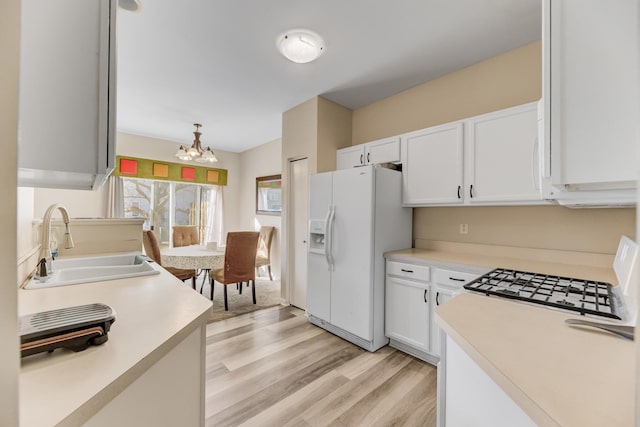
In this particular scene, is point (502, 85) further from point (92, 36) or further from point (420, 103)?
point (92, 36)

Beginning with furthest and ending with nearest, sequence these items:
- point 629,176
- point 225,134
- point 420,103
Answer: point 225,134 → point 420,103 → point 629,176

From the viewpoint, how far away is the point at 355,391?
1.92 m

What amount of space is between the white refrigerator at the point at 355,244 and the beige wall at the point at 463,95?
0.79 meters

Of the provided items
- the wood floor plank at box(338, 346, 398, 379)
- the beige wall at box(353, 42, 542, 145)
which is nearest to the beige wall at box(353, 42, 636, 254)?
the beige wall at box(353, 42, 542, 145)

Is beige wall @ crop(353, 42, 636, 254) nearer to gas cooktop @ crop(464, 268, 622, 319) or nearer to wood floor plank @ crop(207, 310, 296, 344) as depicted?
gas cooktop @ crop(464, 268, 622, 319)

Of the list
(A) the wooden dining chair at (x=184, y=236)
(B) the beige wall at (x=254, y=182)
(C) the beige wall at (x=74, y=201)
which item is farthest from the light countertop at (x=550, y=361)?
(C) the beige wall at (x=74, y=201)

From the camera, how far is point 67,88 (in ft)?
2.17

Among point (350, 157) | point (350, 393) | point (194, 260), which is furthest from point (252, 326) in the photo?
point (350, 157)

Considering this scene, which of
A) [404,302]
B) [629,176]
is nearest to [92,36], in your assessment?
[629,176]

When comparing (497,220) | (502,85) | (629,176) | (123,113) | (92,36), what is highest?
(123,113)

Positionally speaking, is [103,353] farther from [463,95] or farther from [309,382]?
[463,95]

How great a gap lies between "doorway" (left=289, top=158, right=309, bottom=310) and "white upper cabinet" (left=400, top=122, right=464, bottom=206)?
129 cm

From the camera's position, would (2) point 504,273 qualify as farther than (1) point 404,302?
No

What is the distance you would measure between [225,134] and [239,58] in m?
2.56
